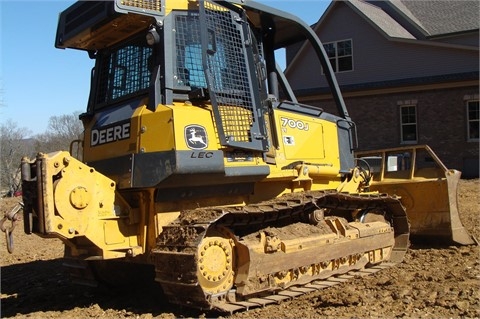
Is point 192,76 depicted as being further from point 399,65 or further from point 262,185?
point 399,65

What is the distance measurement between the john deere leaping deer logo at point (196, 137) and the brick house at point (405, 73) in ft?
59.9

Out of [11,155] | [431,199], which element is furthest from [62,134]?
[431,199]

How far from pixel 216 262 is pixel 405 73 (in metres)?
19.6

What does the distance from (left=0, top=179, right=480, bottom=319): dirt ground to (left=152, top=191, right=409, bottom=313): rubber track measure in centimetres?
15

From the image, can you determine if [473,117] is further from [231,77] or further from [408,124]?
[231,77]

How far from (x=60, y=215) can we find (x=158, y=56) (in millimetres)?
1802

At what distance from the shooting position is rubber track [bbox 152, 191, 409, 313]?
4.96 meters

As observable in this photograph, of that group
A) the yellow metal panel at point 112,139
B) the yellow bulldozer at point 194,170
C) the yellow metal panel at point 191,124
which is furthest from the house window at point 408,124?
the yellow metal panel at point 191,124

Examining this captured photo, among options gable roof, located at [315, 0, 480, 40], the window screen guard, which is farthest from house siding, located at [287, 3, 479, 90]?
the window screen guard

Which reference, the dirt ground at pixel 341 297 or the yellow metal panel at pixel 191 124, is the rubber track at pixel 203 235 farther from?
the yellow metal panel at pixel 191 124

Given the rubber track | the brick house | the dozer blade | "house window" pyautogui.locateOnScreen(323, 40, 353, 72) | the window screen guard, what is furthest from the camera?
"house window" pyautogui.locateOnScreen(323, 40, 353, 72)

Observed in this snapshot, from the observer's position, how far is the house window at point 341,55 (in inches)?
961

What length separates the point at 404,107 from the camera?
2283 centimetres

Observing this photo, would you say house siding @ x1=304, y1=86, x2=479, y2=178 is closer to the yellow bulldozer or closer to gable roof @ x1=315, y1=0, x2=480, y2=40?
gable roof @ x1=315, y1=0, x2=480, y2=40
